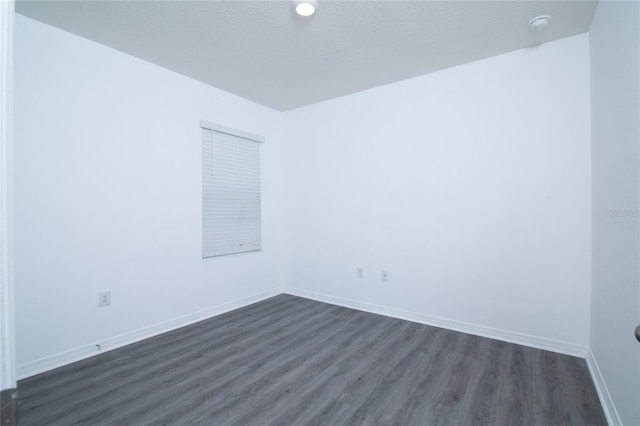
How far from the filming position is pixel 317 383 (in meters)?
2.09

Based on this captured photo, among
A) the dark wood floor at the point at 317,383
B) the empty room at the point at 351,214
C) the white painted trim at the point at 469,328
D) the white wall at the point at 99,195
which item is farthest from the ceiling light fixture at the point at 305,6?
the white painted trim at the point at 469,328

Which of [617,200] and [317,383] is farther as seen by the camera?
[317,383]

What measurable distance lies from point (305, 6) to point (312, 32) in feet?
1.11

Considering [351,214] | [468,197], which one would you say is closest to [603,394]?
[468,197]

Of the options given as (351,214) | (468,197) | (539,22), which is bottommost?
(351,214)

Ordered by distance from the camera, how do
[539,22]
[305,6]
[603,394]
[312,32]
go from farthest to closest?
[312,32] → [539,22] → [305,6] → [603,394]

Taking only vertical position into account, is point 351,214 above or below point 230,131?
below

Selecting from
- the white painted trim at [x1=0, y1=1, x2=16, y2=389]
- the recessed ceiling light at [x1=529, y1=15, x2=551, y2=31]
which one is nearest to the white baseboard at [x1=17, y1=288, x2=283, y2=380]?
the white painted trim at [x1=0, y1=1, x2=16, y2=389]

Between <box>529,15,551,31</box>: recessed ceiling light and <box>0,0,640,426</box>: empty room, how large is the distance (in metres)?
0.03

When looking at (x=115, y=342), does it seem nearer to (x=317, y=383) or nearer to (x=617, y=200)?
(x=317, y=383)

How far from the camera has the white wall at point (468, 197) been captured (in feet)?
8.09

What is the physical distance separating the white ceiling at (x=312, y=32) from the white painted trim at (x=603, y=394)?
254 centimetres

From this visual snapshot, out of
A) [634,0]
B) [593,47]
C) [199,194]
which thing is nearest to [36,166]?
[199,194]

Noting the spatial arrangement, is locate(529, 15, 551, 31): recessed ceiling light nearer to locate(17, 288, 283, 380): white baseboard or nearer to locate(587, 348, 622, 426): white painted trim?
locate(587, 348, 622, 426): white painted trim
